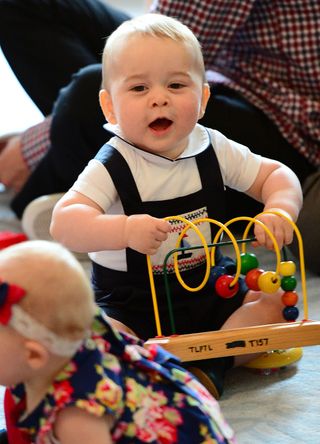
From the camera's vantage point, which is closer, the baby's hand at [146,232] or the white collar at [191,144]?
the baby's hand at [146,232]

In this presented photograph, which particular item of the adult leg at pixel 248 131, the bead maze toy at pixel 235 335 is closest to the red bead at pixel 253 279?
the bead maze toy at pixel 235 335

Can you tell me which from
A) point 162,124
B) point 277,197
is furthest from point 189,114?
point 277,197

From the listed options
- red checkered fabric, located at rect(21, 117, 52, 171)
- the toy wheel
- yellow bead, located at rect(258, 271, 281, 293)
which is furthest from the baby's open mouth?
red checkered fabric, located at rect(21, 117, 52, 171)

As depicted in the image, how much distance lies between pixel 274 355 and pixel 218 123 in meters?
0.58

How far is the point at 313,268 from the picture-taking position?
4.93 feet

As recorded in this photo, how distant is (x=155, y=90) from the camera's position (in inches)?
42.6

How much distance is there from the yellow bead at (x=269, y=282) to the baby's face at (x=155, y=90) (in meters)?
0.23

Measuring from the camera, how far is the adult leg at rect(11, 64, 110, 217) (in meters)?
1.60

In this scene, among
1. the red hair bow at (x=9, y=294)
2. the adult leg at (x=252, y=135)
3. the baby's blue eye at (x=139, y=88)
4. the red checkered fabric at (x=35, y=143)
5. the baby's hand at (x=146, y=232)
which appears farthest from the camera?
the red checkered fabric at (x=35, y=143)

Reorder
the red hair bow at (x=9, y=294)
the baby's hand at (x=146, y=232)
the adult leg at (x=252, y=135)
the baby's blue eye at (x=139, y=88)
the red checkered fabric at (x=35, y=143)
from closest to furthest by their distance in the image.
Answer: the red hair bow at (x=9, y=294) → the baby's hand at (x=146, y=232) → the baby's blue eye at (x=139, y=88) → the adult leg at (x=252, y=135) → the red checkered fabric at (x=35, y=143)

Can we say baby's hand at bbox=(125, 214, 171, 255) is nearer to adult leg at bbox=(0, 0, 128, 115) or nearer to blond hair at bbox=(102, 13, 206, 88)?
blond hair at bbox=(102, 13, 206, 88)

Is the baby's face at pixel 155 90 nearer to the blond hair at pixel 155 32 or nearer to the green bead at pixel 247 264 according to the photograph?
the blond hair at pixel 155 32

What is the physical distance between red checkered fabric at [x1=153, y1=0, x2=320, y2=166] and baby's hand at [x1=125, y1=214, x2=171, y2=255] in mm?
674

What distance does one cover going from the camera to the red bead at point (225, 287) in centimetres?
108
